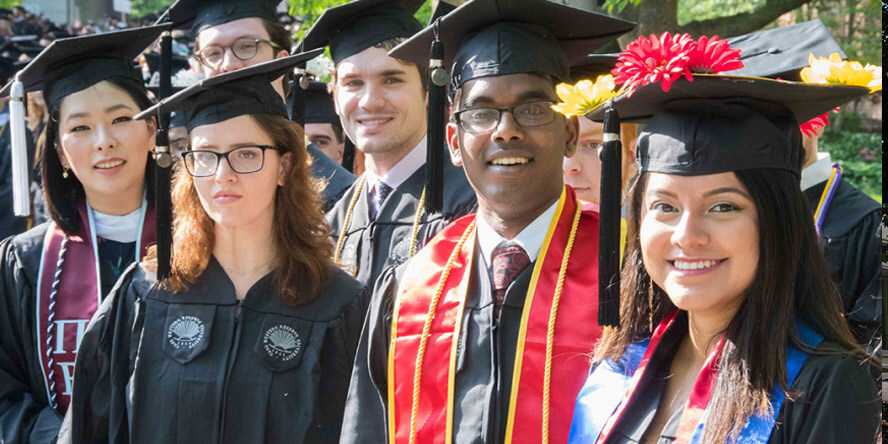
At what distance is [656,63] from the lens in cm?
251

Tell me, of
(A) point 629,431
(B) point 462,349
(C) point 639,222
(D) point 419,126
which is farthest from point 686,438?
(D) point 419,126

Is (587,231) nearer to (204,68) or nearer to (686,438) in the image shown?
(686,438)

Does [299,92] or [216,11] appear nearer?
[299,92]

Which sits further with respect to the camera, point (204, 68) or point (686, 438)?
point (204, 68)

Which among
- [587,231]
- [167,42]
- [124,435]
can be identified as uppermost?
[167,42]

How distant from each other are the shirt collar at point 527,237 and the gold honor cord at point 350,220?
2.39 feet

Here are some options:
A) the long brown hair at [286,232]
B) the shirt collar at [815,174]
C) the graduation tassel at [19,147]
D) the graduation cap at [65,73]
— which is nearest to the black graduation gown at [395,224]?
the long brown hair at [286,232]

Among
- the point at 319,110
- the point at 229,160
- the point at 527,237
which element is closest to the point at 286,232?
the point at 229,160

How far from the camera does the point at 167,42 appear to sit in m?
4.80

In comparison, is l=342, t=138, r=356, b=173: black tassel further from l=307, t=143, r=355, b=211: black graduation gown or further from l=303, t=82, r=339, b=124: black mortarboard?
l=303, t=82, r=339, b=124: black mortarboard

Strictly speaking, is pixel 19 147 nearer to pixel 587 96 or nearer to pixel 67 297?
pixel 67 297

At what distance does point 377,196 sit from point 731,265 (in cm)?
208

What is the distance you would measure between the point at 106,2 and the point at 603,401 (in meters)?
33.8

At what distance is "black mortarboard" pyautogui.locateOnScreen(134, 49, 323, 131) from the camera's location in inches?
144
